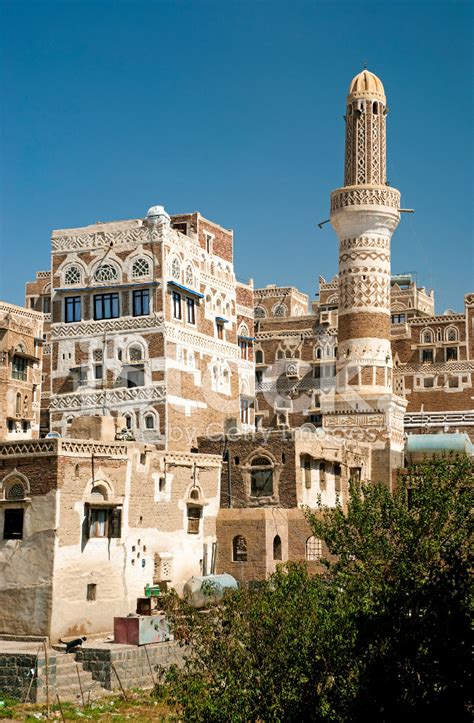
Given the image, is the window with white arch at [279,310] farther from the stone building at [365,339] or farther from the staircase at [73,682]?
the staircase at [73,682]

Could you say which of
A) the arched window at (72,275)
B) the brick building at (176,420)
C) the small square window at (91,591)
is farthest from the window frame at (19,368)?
the small square window at (91,591)

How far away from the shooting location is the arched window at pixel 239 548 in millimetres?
43031

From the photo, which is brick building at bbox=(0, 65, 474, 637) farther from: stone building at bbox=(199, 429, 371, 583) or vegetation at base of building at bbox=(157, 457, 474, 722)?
vegetation at base of building at bbox=(157, 457, 474, 722)

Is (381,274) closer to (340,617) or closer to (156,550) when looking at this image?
(156,550)

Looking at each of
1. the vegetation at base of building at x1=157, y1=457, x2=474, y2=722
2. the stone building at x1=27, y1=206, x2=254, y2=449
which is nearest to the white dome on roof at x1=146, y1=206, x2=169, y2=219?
the stone building at x1=27, y1=206, x2=254, y2=449

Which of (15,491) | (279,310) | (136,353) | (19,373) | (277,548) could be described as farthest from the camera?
(279,310)

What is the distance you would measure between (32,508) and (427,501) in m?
12.6

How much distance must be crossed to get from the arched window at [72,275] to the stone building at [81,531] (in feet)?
35.5

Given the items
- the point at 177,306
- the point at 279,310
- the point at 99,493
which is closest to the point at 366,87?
the point at 177,306

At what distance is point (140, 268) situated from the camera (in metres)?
48.9

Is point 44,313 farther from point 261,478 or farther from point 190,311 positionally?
point 261,478

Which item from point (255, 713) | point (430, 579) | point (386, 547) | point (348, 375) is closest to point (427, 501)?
point (386, 547)

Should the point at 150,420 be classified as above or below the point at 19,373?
below

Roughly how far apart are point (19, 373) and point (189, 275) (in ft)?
38.7
